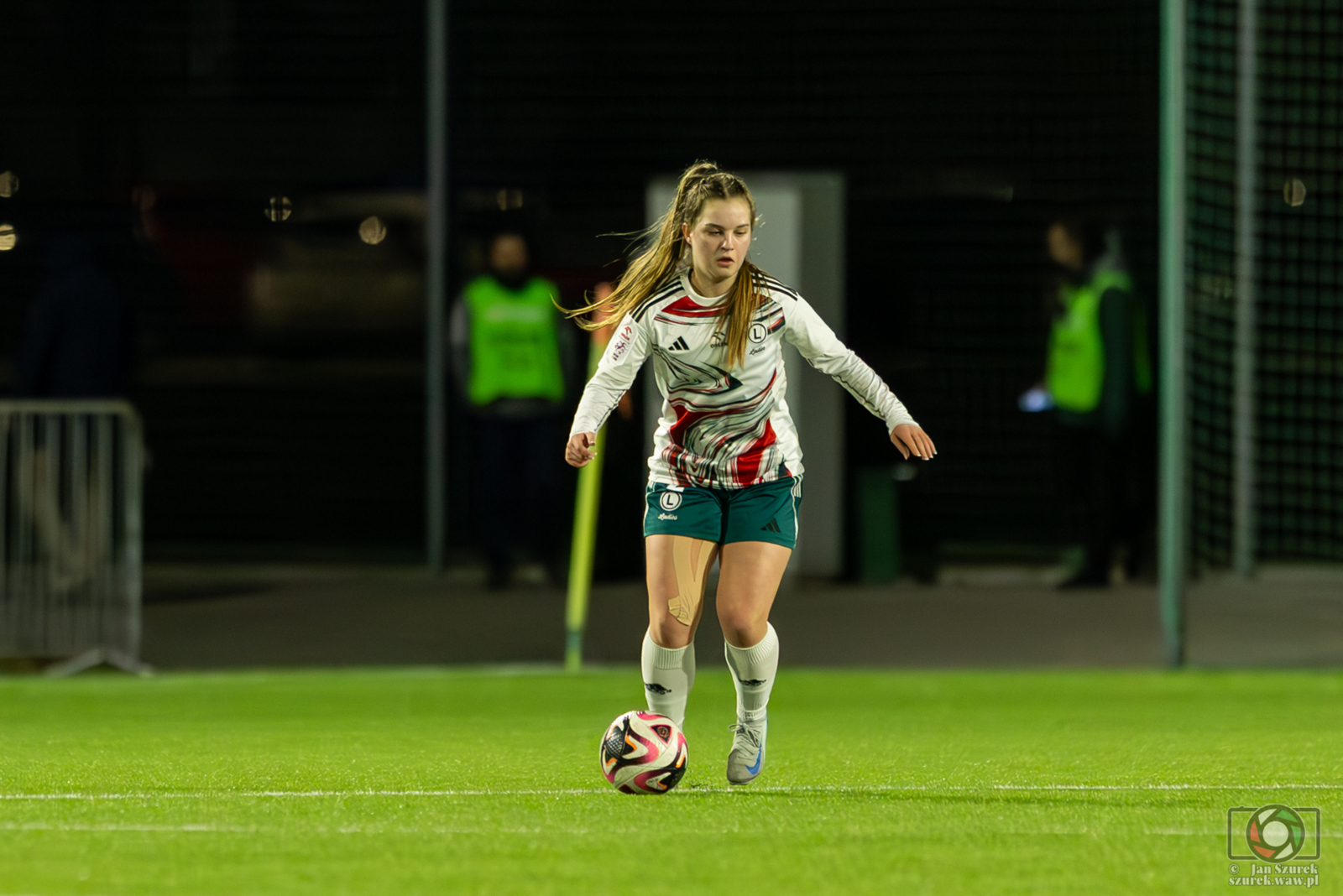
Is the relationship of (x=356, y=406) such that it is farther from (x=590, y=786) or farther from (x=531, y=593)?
(x=590, y=786)

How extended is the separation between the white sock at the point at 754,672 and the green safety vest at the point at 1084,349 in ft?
20.7

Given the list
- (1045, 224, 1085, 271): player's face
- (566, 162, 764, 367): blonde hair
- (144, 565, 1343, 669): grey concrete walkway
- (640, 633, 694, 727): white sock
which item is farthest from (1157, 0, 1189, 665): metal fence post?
(640, 633, 694, 727): white sock

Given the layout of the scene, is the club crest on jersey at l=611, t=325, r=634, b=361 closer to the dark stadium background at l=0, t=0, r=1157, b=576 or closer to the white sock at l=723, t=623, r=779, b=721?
the white sock at l=723, t=623, r=779, b=721

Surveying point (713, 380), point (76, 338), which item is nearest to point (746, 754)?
point (713, 380)

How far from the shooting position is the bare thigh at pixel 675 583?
5.30 meters

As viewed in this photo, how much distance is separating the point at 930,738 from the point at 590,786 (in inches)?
Answer: 63.7

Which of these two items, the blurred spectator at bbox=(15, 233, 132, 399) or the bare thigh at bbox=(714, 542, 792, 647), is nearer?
the bare thigh at bbox=(714, 542, 792, 647)

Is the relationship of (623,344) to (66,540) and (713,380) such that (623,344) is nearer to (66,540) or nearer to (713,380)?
(713,380)

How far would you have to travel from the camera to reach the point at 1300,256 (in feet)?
40.1

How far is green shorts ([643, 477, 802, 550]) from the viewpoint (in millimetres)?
5320

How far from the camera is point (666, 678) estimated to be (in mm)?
5383

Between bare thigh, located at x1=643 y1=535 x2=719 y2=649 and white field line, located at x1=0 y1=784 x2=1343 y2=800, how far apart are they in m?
0.43

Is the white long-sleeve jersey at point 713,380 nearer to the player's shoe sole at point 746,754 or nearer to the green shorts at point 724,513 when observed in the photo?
the green shorts at point 724,513

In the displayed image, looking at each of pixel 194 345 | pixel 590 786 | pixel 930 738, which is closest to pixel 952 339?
pixel 194 345
